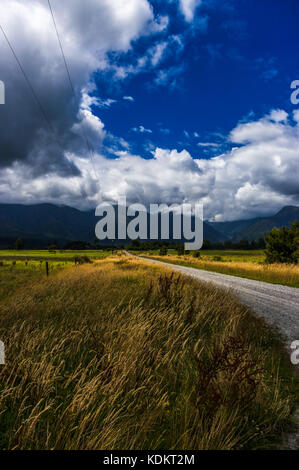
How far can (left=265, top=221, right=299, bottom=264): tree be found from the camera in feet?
112

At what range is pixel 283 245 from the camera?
3472 centimetres

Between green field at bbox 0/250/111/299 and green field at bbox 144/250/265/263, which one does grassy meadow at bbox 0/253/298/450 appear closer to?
green field at bbox 0/250/111/299

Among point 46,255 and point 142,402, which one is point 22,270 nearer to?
point 142,402

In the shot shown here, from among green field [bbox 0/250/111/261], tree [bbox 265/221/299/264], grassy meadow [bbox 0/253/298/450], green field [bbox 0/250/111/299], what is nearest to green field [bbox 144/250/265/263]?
tree [bbox 265/221/299/264]

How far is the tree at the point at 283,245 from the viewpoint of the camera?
112 ft

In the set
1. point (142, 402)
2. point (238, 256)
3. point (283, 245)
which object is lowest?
point (238, 256)

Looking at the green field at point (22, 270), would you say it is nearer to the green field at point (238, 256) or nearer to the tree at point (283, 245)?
the tree at point (283, 245)

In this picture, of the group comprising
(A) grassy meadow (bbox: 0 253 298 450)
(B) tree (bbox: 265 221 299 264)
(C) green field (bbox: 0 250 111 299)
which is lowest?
(C) green field (bbox: 0 250 111 299)

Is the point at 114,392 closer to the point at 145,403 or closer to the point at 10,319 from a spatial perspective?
the point at 145,403

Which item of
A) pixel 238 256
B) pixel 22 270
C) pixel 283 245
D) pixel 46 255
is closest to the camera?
pixel 283 245

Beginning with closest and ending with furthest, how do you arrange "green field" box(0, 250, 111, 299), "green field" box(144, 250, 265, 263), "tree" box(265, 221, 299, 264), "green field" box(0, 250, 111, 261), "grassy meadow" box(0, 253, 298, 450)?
"grassy meadow" box(0, 253, 298, 450) → "green field" box(0, 250, 111, 299) → "tree" box(265, 221, 299, 264) → "green field" box(144, 250, 265, 263) → "green field" box(0, 250, 111, 261)

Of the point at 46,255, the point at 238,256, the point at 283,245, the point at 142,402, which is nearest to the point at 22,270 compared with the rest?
the point at 283,245

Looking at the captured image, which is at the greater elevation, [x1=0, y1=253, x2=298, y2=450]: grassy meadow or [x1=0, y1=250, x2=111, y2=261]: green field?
[x1=0, y1=253, x2=298, y2=450]: grassy meadow
